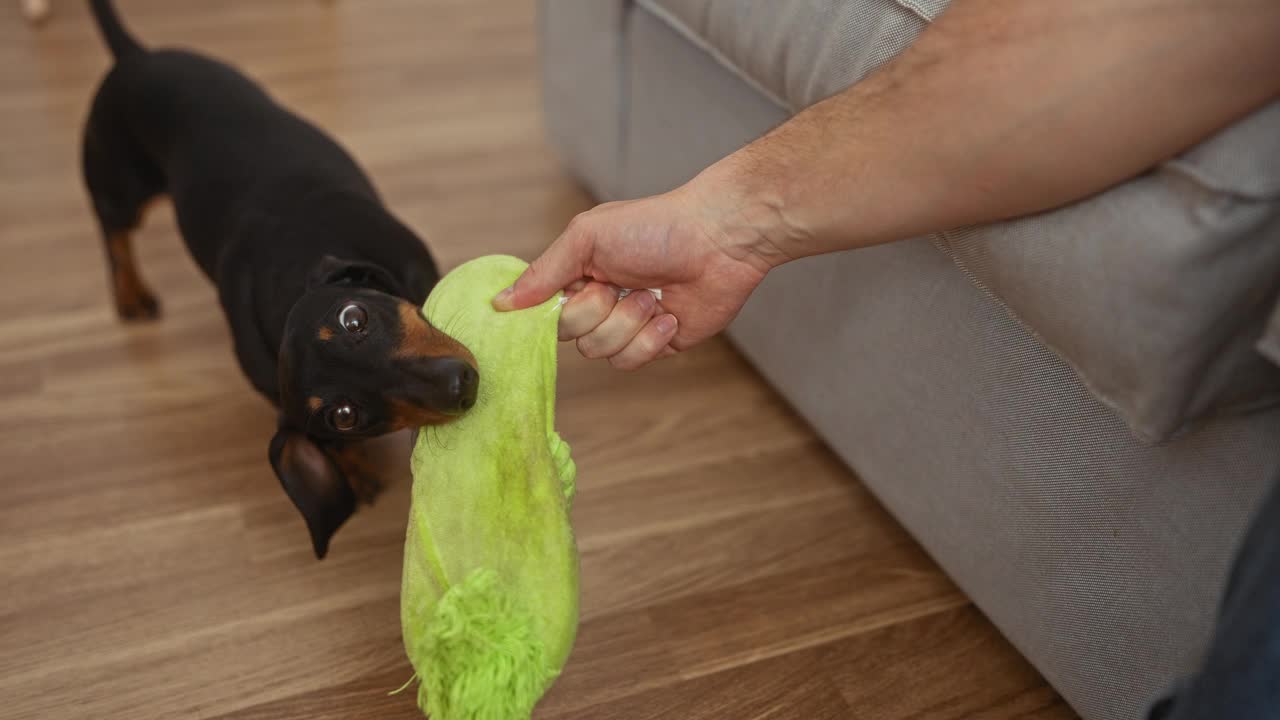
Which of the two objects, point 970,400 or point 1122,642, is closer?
point 1122,642

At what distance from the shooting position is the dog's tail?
6.05ft

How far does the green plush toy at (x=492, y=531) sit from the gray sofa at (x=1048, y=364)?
0.47 meters


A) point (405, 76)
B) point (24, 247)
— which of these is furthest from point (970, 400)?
point (405, 76)

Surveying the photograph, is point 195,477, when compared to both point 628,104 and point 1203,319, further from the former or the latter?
point 1203,319

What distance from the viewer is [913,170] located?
1027 millimetres

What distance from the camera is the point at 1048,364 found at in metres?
1.14

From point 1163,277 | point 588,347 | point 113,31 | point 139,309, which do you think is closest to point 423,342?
point 588,347

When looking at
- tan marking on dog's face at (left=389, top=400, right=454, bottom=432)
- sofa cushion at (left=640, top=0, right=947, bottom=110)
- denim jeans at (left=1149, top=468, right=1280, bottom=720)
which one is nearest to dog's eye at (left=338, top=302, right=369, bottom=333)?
tan marking on dog's face at (left=389, top=400, right=454, bottom=432)

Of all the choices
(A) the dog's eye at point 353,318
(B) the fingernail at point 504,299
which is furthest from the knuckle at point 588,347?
(A) the dog's eye at point 353,318

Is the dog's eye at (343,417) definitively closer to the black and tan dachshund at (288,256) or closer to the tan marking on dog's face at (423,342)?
the black and tan dachshund at (288,256)

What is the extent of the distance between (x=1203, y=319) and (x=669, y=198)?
556 mm

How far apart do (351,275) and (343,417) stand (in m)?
0.23

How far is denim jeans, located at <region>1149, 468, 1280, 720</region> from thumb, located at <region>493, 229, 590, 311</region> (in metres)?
0.70

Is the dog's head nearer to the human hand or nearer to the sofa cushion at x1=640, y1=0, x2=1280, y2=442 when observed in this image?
the human hand
